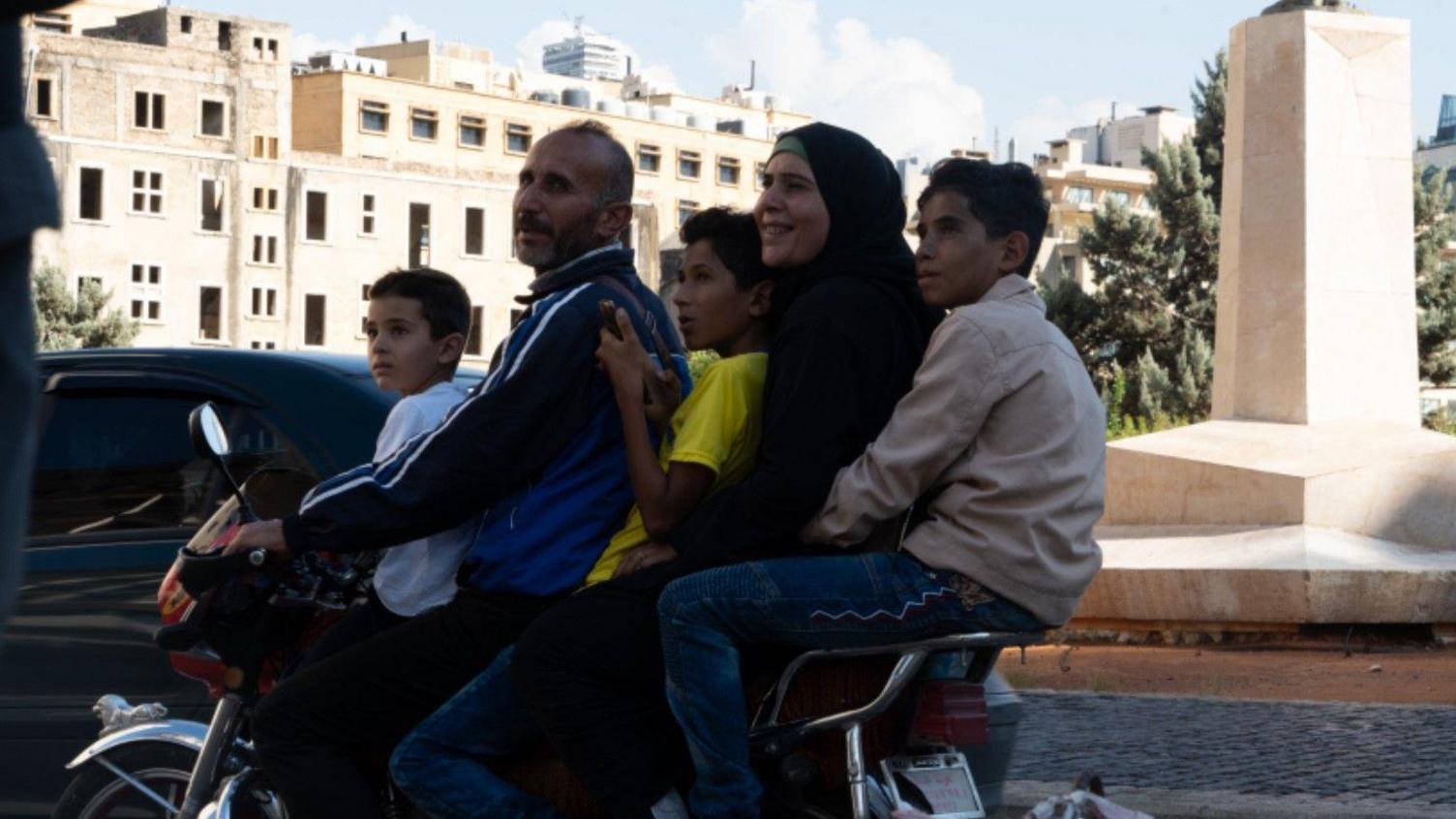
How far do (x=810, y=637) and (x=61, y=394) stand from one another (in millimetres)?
3195

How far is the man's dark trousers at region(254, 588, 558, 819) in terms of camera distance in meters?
4.09

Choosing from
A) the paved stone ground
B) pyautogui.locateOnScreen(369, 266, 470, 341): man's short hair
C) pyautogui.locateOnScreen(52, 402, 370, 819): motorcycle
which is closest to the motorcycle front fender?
pyautogui.locateOnScreen(52, 402, 370, 819): motorcycle

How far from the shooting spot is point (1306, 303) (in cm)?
1970

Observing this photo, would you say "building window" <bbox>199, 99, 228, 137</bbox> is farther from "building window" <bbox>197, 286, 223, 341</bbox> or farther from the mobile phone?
the mobile phone

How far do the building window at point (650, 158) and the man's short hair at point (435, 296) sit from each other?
108837mm

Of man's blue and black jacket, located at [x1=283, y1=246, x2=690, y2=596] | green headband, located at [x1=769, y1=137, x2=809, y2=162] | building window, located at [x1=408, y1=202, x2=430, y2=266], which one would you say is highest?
building window, located at [x1=408, y1=202, x2=430, y2=266]

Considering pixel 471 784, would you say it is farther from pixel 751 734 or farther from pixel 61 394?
pixel 61 394

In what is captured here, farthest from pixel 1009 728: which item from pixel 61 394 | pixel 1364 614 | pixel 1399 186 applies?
pixel 1399 186

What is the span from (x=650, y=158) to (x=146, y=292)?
112 feet

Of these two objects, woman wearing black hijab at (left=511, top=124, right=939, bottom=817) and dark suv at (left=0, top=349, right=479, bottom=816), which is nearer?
woman wearing black hijab at (left=511, top=124, right=939, bottom=817)

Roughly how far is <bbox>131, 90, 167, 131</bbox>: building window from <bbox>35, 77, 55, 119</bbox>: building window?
3041 millimetres

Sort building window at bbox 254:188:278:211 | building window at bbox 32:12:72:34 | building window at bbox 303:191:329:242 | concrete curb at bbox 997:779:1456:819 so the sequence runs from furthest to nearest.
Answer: building window at bbox 32:12:72:34
building window at bbox 303:191:329:242
building window at bbox 254:188:278:211
concrete curb at bbox 997:779:1456:819

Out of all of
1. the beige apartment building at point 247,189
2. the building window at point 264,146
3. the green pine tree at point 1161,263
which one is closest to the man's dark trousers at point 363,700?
the green pine tree at point 1161,263

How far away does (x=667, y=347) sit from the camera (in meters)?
4.21
